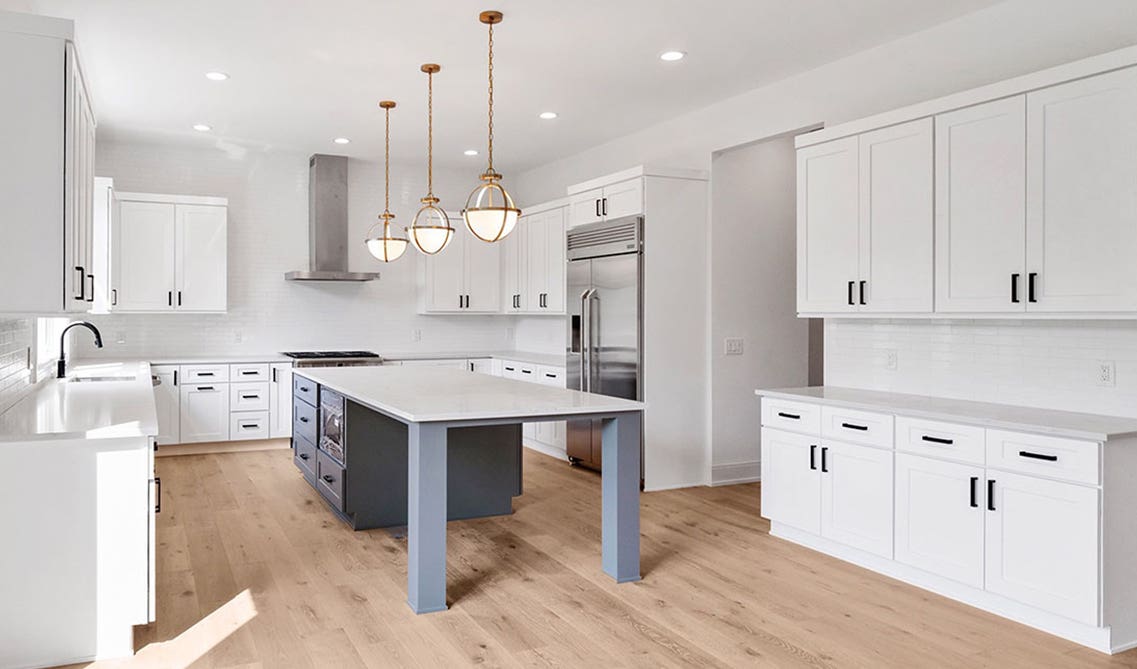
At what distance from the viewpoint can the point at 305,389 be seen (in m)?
5.76

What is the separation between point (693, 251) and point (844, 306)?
1.78m

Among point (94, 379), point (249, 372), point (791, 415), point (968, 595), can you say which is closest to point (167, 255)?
point (249, 372)

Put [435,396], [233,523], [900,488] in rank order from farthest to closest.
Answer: [233,523]
[435,396]
[900,488]

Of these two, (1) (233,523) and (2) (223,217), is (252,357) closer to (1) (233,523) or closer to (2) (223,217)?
(2) (223,217)

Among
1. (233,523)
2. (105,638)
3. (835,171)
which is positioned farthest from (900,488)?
(233,523)

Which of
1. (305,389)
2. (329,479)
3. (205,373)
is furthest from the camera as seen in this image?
(205,373)

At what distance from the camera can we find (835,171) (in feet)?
14.8

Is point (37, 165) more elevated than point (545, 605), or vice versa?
point (37, 165)

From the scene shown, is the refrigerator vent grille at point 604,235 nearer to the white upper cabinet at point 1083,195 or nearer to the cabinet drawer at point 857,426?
the cabinet drawer at point 857,426

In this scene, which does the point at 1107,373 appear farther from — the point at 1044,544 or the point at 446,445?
the point at 446,445

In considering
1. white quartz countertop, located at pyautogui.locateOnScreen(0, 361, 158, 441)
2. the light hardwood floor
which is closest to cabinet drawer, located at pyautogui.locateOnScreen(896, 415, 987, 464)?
the light hardwood floor

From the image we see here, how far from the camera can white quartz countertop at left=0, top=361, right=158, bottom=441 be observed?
9.90ft

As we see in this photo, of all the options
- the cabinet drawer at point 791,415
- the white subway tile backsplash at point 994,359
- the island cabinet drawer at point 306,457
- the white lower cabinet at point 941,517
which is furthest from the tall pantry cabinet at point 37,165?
the white subway tile backsplash at point 994,359

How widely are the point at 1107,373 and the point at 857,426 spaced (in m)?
1.10
